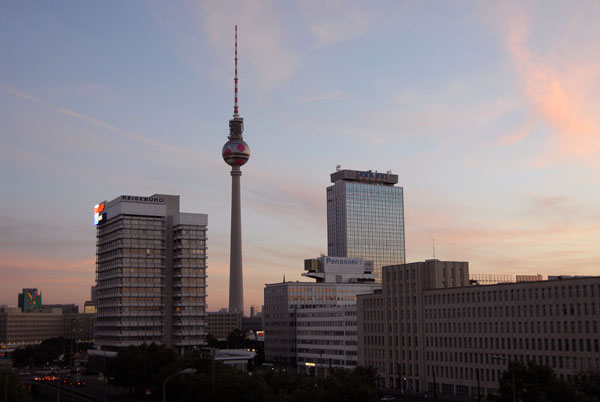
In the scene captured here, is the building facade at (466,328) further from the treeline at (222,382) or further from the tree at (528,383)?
the treeline at (222,382)

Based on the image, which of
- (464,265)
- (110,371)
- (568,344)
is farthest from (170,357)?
(568,344)

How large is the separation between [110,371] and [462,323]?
87729 mm

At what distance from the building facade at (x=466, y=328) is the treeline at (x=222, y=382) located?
70.5ft

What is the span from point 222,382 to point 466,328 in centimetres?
7077

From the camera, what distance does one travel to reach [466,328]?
159500 mm

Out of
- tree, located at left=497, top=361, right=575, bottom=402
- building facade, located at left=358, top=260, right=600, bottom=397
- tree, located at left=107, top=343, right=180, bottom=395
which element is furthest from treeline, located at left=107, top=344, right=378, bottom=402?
building facade, located at left=358, top=260, right=600, bottom=397

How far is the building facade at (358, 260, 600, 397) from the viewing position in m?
134

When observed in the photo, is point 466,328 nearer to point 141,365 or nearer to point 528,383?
point 528,383

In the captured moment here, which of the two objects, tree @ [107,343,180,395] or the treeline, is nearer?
the treeline

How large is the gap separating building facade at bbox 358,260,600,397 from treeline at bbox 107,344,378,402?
846 inches

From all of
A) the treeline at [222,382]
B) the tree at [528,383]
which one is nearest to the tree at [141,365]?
the treeline at [222,382]

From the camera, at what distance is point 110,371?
175m

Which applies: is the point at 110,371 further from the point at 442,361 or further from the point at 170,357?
the point at 442,361

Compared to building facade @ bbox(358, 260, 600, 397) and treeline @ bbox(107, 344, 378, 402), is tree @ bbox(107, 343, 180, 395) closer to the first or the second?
treeline @ bbox(107, 344, 378, 402)
